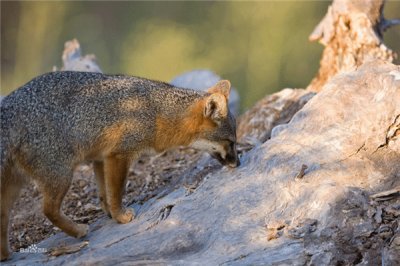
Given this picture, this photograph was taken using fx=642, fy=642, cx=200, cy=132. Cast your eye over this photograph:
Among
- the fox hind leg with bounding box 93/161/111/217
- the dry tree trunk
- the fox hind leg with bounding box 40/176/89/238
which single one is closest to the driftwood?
the fox hind leg with bounding box 40/176/89/238

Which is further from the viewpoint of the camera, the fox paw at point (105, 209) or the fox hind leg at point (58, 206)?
the fox paw at point (105, 209)

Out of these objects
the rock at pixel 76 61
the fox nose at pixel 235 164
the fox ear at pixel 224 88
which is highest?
the rock at pixel 76 61

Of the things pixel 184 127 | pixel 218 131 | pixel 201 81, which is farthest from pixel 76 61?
pixel 218 131

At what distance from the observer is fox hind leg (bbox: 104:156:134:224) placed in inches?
249

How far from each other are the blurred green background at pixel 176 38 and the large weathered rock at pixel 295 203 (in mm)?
8716

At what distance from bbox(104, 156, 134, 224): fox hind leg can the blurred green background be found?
8.89 meters

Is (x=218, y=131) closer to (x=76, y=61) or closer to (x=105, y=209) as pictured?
(x=105, y=209)

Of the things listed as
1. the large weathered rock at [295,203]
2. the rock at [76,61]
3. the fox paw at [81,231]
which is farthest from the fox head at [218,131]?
the rock at [76,61]

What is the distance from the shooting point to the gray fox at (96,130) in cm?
582

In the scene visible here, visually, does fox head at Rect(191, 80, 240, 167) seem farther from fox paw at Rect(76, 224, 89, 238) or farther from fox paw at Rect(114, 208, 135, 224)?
fox paw at Rect(76, 224, 89, 238)

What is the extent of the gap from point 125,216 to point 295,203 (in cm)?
176

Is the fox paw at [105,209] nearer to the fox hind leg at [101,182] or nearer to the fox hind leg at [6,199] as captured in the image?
the fox hind leg at [101,182]

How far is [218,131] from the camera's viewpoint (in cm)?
690

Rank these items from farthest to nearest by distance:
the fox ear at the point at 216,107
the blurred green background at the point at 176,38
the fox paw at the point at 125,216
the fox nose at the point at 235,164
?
the blurred green background at the point at 176,38
the fox ear at the point at 216,107
the fox nose at the point at 235,164
the fox paw at the point at 125,216
